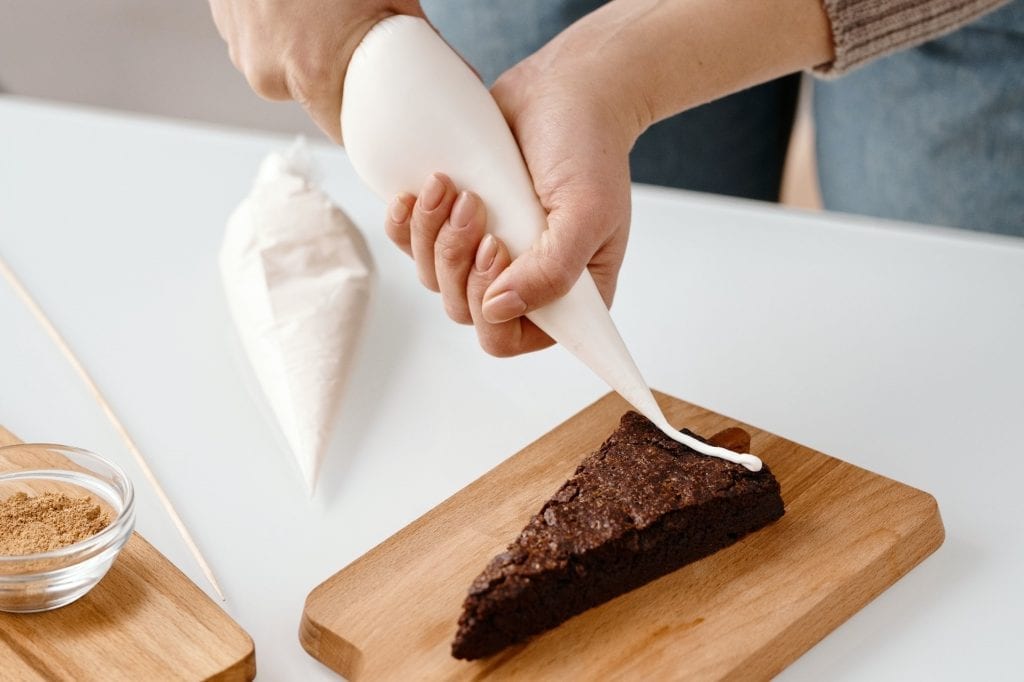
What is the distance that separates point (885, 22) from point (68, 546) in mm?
864

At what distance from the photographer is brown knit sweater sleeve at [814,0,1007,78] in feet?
3.78

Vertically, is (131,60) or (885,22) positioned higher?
(885,22)

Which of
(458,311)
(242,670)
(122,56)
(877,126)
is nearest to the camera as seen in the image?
(242,670)

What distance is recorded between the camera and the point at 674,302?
4.25 ft

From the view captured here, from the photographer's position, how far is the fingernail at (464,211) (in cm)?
98

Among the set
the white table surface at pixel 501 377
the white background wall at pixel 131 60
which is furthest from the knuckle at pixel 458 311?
the white background wall at pixel 131 60

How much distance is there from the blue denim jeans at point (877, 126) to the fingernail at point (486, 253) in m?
0.69

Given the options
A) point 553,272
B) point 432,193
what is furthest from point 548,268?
point 432,193

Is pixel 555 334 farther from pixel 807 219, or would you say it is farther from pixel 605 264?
pixel 807 219

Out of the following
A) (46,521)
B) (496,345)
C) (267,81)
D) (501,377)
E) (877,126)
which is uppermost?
(267,81)

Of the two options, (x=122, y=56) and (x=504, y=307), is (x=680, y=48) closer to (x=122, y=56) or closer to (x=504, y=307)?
(x=504, y=307)

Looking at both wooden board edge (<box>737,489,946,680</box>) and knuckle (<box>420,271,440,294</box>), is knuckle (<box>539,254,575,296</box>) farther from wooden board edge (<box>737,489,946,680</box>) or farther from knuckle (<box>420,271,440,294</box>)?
wooden board edge (<box>737,489,946,680</box>)

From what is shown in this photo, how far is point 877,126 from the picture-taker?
5.09ft

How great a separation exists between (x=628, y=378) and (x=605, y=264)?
11cm
